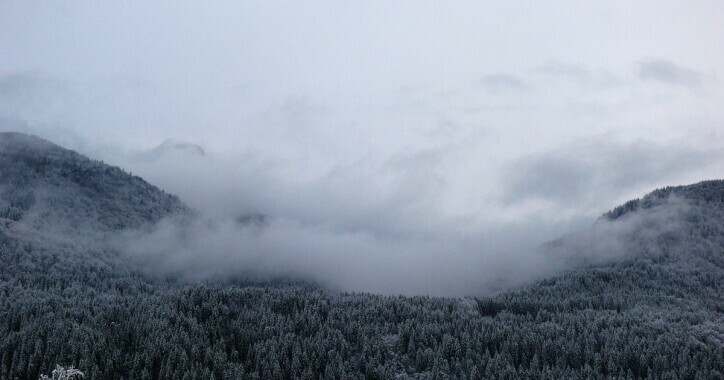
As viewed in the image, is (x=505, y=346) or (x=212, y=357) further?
(x=505, y=346)

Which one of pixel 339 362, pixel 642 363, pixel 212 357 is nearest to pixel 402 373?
pixel 339 362

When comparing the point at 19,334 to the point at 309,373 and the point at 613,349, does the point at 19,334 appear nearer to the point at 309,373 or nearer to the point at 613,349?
the point at 309,373

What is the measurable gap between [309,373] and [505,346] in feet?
245

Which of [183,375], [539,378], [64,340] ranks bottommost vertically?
[539,378]

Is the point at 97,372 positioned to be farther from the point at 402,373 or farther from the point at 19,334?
the point at 402,373

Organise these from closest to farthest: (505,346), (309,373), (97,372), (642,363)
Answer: (97,372)
(309,373)
(642,363)
(505,346)

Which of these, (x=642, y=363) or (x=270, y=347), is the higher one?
(x=270, y=347)

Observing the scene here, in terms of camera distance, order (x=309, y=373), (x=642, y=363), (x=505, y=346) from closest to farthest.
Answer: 1. (x=309, y=373)
2. (x=642, y=363)
3. (x=505, y=346)

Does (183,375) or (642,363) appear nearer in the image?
(183,375)

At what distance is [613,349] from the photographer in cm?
19225

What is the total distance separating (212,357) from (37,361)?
52.9 meters

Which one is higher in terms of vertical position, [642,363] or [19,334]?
[19,334]

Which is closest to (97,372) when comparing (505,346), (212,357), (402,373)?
(212,357)

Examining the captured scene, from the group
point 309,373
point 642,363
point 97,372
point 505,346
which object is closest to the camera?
point 97,372
